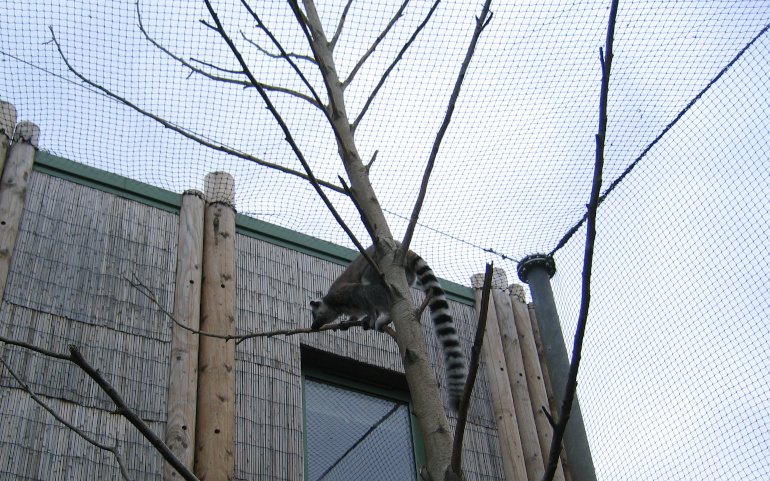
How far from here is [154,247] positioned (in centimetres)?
534

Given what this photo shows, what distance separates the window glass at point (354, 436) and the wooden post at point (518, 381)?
903mm

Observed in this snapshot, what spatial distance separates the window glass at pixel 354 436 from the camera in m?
5.19

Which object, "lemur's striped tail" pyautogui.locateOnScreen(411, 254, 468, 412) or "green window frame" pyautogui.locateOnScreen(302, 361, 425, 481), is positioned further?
"green window frame" pyautogui.locateOnScreen(302, 361, 425, 481)

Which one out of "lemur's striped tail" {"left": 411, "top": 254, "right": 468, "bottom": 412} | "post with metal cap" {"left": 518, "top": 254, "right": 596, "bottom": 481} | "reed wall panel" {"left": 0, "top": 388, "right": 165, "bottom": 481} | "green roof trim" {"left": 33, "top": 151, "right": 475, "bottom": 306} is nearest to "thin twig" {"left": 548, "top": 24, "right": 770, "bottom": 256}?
"post with metal cap" {"left": 518, "top": 254, "right": 596, "bottom": 481}

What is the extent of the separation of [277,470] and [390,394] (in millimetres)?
1378

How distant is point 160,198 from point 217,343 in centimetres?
127

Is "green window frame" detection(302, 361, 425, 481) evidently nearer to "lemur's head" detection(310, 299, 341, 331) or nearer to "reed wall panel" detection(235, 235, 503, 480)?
"reed wall panel" detection(235, 235, 503, 480)

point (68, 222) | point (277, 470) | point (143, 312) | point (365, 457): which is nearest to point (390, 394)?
point (365, 457)

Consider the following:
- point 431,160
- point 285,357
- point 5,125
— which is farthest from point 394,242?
point 5,125

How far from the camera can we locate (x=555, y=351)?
4.79m

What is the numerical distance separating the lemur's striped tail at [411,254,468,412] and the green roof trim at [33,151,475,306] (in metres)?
1.06

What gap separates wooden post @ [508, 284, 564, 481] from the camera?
6062mm

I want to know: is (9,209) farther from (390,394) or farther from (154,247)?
(390,394)

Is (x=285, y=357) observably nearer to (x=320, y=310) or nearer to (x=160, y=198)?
(x=320, y=310)
